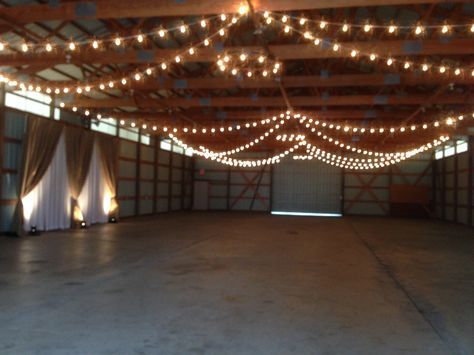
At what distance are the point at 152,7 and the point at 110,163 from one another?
10.2 m

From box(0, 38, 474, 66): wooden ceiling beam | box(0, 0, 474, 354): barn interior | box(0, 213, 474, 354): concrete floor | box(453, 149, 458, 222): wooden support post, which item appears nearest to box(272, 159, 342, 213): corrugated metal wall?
box(0, 0, 474, 354): barn interior

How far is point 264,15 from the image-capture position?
596 centimetres

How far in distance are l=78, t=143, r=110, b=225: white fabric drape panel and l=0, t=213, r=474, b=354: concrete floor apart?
3.86m

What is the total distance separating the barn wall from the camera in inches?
437

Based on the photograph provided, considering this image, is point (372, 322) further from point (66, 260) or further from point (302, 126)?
point (302, 126)

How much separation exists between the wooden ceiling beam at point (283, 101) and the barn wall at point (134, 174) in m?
1.82

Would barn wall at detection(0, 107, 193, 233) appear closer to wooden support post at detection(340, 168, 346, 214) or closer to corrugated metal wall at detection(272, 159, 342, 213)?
corrugated metal wall at detection(272, 159, 342, 213)

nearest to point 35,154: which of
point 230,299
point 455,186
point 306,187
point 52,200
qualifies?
point 52,200

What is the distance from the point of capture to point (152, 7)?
19.8ft

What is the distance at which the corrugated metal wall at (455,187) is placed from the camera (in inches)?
701

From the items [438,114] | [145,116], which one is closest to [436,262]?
[438,114]

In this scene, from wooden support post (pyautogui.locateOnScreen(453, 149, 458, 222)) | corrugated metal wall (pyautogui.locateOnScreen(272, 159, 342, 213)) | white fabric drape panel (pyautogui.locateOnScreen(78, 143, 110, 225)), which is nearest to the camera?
white fabric drape panel (pyautogui.locateOnScreen(78, 143, 110, 225))

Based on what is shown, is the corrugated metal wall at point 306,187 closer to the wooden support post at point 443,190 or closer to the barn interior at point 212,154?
the barn interior at point 212,154

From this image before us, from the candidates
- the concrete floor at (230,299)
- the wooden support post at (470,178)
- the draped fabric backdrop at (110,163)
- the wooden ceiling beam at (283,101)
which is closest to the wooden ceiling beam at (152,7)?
the concrete floor at (230,299)
